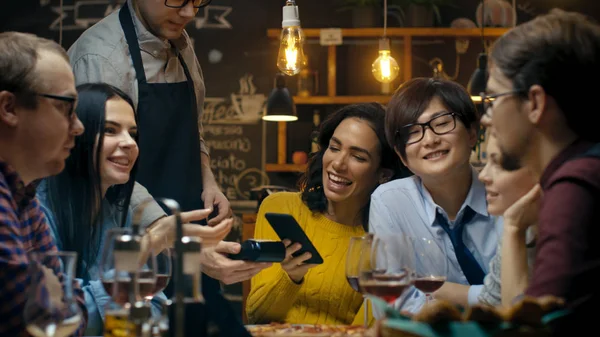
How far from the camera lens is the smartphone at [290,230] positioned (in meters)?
1.91

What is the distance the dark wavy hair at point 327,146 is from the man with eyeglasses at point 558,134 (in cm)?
128

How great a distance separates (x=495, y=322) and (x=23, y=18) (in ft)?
20.0

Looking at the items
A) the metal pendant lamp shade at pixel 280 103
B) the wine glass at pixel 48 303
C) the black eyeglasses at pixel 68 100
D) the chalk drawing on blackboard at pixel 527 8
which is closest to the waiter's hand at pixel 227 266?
the black eyeglasses at pixel 68 100

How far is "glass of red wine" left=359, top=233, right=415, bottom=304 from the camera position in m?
1.62

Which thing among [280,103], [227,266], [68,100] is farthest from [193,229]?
[280,103]

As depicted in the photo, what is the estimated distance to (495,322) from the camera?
1.18 m

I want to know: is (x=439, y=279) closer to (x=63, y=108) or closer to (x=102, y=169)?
(x=63, y=108)

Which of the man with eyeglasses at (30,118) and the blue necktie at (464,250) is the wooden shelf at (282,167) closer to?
the blue necktie at (464,250)

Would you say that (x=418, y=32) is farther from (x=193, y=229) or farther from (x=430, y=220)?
(x=193, y=229)

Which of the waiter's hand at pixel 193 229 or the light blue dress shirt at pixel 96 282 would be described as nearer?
the light blue dress shirt at pixel 96 282

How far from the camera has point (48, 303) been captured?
4.18ft

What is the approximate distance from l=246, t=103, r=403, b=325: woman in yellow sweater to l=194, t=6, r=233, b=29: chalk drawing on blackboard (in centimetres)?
350

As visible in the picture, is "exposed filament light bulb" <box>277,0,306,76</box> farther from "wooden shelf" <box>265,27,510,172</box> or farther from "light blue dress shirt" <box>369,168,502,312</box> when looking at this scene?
"wooden shelf" <box>265,27,510,172</box>

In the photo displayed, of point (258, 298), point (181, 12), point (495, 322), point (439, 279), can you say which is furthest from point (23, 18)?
point (495, 322)
